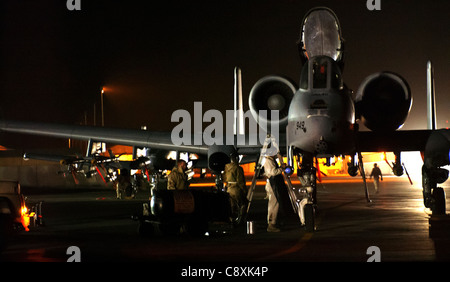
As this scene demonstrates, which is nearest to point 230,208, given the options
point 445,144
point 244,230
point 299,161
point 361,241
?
point 244,230

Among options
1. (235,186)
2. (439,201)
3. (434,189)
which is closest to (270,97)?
(235,186)

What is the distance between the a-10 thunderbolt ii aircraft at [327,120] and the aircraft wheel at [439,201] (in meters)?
0.03

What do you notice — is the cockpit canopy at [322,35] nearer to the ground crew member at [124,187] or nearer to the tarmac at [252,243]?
the tarmac at [252,243]

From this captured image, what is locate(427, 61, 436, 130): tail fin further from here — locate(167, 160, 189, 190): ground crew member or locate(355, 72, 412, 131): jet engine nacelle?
locate(167, 160, 189, 190): ground crew member

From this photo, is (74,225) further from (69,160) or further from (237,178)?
(69,160)

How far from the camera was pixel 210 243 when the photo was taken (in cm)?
1204

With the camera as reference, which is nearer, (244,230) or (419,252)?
(419,252)

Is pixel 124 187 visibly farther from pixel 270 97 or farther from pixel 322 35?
pixel 322 35

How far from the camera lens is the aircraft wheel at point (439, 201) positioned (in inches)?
674

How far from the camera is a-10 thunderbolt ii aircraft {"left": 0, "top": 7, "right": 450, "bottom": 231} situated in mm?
13992

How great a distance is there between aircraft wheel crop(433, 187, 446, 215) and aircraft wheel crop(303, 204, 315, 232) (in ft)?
16.7

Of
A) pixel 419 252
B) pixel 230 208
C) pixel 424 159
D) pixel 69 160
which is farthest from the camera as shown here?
pixel 69 160

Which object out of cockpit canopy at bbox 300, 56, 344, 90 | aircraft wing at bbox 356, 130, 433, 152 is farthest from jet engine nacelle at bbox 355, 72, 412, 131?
cockpit canopy at bbox 300, 56, 344, 90
